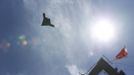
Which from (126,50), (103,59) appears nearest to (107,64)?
(103,59)

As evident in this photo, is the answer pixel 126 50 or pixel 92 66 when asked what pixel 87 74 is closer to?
pixel 92 66

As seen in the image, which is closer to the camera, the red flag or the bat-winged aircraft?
the bat-winged aircraft

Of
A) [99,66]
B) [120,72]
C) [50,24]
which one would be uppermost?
[50,24]

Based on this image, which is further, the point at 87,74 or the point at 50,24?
the point at 87,74

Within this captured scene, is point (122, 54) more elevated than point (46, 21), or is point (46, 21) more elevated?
point (46, 21)

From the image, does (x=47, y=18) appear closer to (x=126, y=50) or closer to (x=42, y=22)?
(x=42, y=22)

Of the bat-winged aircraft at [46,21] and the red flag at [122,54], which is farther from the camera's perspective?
the red flag at [122,54]

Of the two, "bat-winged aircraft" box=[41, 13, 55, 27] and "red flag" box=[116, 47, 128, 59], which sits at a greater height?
"bat-winged aircraft" box=[41, 13, 55, 27]

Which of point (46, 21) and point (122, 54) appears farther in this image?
point (122, 54)

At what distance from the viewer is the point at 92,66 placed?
3422 centimetres

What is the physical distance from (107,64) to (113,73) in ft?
4.36

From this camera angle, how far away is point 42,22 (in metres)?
32.3

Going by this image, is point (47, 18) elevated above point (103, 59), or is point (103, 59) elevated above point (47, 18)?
point (47, 18)

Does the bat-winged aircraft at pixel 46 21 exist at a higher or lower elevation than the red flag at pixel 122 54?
higher
